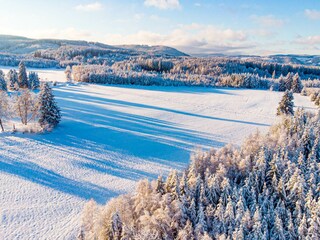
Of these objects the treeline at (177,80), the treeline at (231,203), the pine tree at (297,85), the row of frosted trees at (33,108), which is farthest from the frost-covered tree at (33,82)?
the pine tree at (297,85)

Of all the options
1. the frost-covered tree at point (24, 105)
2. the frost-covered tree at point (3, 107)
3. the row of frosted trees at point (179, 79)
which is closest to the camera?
the frost-covered tree at point (3, 107)

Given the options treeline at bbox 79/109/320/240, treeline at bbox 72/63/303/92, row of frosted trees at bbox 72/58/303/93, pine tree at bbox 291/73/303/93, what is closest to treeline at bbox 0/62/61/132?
treeline at bbox 79/109/320/240

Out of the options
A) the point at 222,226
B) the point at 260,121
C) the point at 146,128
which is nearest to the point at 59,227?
the point at 222,226

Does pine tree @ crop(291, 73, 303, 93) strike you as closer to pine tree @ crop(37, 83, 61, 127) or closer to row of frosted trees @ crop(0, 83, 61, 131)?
pine tree @ crop(37, 83, 61, 127)

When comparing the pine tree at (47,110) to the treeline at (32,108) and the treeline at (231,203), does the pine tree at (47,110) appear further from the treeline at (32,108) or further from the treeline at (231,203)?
the treeline at (231,203)

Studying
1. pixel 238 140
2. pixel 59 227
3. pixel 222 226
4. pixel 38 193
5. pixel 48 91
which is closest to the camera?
pixel 222 226

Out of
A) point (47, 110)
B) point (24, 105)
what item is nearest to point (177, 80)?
point (47, 110)

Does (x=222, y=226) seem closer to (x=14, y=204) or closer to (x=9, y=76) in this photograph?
(x=14, y=204)
